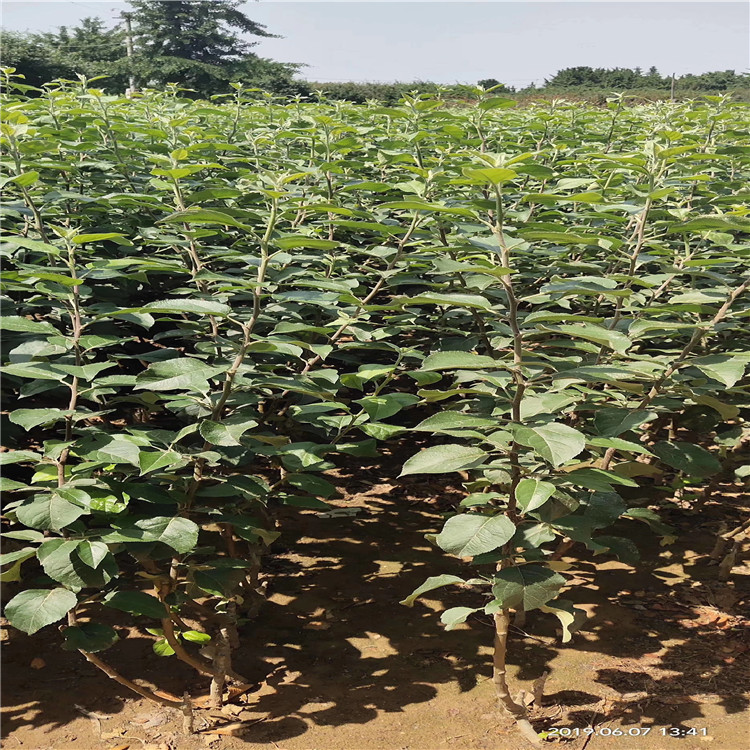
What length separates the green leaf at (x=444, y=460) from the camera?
2.11 m

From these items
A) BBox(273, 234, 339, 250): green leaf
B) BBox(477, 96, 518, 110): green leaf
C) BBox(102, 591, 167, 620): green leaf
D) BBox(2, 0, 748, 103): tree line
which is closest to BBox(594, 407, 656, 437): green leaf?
BBox(273, 234, 339, 250): green leaf

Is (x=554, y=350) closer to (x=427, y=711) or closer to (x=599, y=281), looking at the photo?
(x=599, y=281)

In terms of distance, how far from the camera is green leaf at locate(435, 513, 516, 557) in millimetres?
2102

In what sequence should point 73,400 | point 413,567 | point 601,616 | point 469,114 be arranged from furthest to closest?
1. point 469,114
2. point 413,567
3. point 601,616
4. point 73,400

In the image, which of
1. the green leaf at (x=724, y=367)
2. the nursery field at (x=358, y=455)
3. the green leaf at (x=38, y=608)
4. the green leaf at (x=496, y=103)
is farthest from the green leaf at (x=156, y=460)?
the green leaf at (x=496, y=103)

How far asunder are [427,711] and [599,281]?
168 cm

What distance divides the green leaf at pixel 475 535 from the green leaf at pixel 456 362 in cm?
48

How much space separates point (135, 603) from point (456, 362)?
1281mm

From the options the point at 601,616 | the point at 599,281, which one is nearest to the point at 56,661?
the point at 601,616

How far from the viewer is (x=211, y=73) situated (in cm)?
3628

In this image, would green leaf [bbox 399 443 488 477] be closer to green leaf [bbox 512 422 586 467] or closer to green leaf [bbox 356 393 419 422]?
green leaf [bbox 512 422 586 467]

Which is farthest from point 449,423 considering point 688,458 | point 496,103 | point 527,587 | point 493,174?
point 496,103

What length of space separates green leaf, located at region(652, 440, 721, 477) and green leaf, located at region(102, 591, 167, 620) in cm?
179
